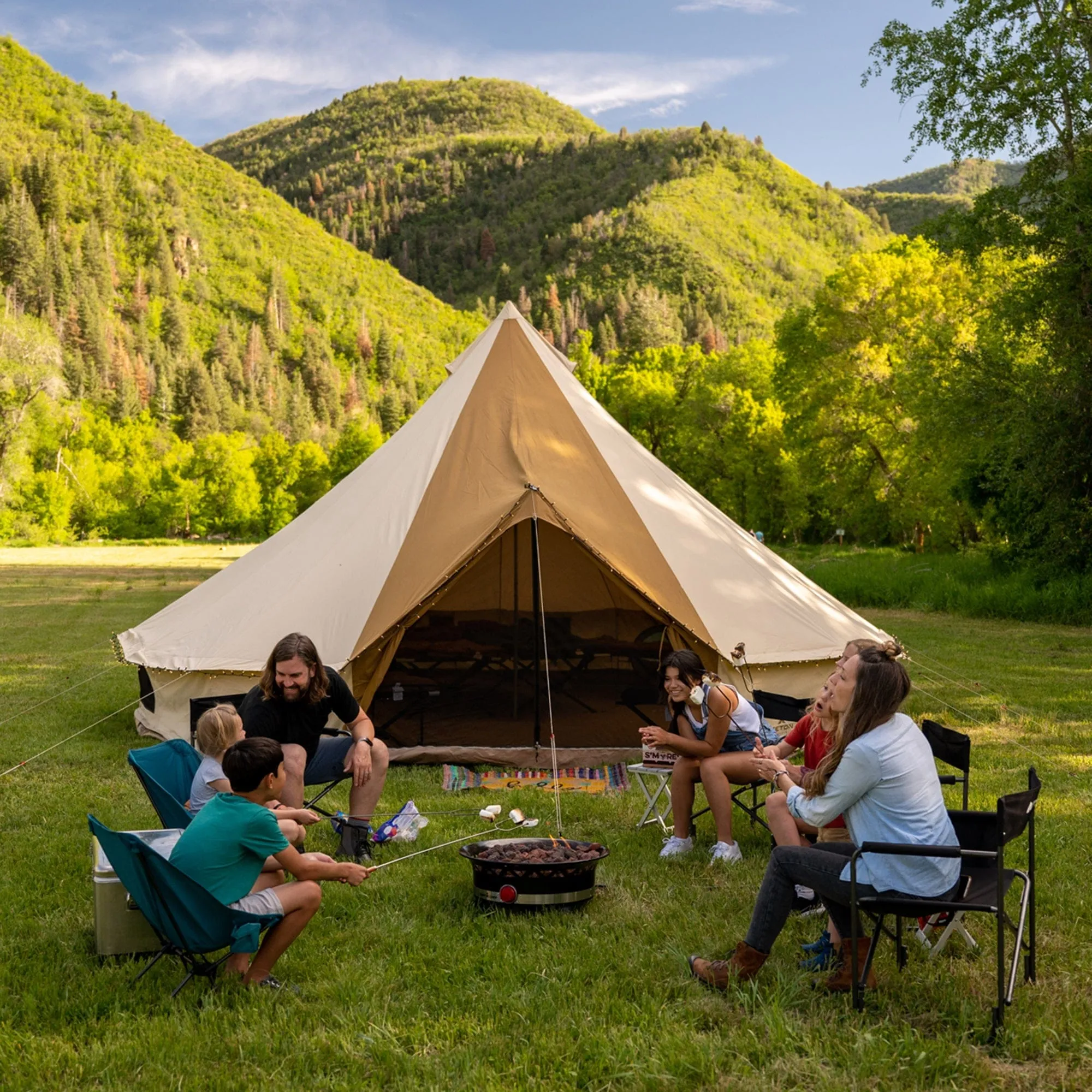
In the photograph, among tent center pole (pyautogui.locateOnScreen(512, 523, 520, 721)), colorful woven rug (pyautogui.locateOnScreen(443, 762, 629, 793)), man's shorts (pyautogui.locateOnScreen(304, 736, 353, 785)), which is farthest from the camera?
tent center pole (pyautogui.locateOnScreen(512, 523, 520, 721))

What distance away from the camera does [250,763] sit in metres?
3.33

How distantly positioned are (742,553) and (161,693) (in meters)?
3.86

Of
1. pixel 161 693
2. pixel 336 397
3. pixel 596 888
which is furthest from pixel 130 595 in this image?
pixel 336 397

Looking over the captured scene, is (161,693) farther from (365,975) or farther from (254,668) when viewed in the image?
(365,975)

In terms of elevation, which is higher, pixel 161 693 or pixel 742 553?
pixel 742 553

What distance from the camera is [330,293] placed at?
384ft

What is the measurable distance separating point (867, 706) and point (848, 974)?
820mm

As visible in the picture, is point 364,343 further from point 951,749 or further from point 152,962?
point 152,962

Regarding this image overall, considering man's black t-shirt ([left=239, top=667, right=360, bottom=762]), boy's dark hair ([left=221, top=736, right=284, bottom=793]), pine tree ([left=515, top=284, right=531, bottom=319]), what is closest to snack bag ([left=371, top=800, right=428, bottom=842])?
man's black t-shirt ([left=239, top=667, right=360, bottom=762])

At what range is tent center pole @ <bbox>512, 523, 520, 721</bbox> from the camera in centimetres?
748

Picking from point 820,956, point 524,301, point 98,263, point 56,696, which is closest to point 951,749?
point 820,956

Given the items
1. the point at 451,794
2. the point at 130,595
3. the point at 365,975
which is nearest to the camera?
the point at 365,975

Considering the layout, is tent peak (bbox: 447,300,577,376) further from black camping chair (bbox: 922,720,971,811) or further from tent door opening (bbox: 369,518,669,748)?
black camping chair (bbox: 922,720,971,811)

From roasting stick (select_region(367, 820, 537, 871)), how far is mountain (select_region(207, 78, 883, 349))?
76919 mm
